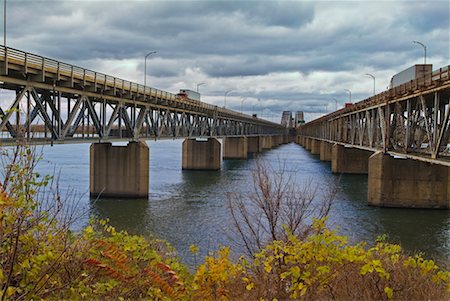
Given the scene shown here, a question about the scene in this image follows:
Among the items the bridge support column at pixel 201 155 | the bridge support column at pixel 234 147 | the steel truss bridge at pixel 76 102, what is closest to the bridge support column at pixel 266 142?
the bridge support column at pixel 234 147

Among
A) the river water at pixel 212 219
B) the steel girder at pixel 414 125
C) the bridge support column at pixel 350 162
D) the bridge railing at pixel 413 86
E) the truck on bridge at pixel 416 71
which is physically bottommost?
the river water at pixel 212 219

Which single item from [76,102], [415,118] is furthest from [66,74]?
[415,118]

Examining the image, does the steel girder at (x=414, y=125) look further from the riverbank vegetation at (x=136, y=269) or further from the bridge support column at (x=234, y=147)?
the bridge support column at (x=234, y=147)

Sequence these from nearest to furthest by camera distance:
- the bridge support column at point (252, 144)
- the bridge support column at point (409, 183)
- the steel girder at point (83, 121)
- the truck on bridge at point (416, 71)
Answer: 1. the steel girder at point (83, 121)
2. the bridge support column at point (409, 183)
3. the truck on bridge at point (416, 71)
4. the bridge support column at point (252, 144)

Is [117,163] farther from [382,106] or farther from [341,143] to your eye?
[341,143]

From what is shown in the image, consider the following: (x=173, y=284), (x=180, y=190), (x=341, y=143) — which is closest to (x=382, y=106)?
(x=180, y=190)

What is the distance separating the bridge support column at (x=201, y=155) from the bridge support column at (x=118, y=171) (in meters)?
32.9

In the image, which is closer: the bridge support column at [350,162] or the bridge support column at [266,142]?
the bridge support column at [350,162]

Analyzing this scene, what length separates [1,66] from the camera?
22.6m

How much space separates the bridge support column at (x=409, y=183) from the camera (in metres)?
36.4

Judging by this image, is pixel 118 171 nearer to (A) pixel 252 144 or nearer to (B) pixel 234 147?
(B) pixel 234 147

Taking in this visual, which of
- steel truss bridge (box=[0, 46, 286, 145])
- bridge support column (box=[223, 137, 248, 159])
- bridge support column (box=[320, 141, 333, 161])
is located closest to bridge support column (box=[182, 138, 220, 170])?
steel truss bridge (box=[0, 46, 286, 145])

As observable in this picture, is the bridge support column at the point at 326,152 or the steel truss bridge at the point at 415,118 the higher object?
the steel truss bridge at the point at 415,118

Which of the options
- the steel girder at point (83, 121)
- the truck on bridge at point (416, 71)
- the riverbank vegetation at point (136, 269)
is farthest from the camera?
the truck on bridge at point (416, 71)
